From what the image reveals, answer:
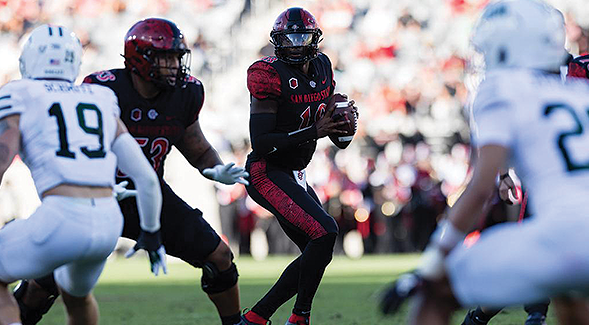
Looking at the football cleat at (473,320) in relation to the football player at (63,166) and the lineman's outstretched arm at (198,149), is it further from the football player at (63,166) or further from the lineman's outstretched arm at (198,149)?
the football player at (63,166)

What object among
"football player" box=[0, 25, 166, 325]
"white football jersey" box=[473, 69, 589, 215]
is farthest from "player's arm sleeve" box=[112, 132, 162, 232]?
"white football jersey" box=[473, 69, 589, 215]

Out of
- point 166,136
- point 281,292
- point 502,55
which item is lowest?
point 281,292

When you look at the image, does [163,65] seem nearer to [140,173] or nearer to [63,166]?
[140,173]

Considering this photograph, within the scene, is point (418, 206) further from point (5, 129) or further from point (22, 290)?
point (5, 129)

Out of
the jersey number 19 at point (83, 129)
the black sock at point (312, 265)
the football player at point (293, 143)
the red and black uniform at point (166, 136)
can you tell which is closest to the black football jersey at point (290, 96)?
the football player at point (293, 143)

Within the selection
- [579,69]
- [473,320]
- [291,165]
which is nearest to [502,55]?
[579,69]

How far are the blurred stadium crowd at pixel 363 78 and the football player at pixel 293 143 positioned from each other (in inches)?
462

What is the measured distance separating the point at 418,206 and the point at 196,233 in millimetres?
12866

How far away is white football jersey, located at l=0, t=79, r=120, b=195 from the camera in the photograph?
387cm

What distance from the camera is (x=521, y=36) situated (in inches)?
129

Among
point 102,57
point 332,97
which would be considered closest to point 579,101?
point 332,97

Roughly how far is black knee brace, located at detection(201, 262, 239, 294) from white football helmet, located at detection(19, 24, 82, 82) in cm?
145

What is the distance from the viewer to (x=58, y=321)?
738 centimetres

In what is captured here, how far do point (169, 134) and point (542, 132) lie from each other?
2.66 metres
